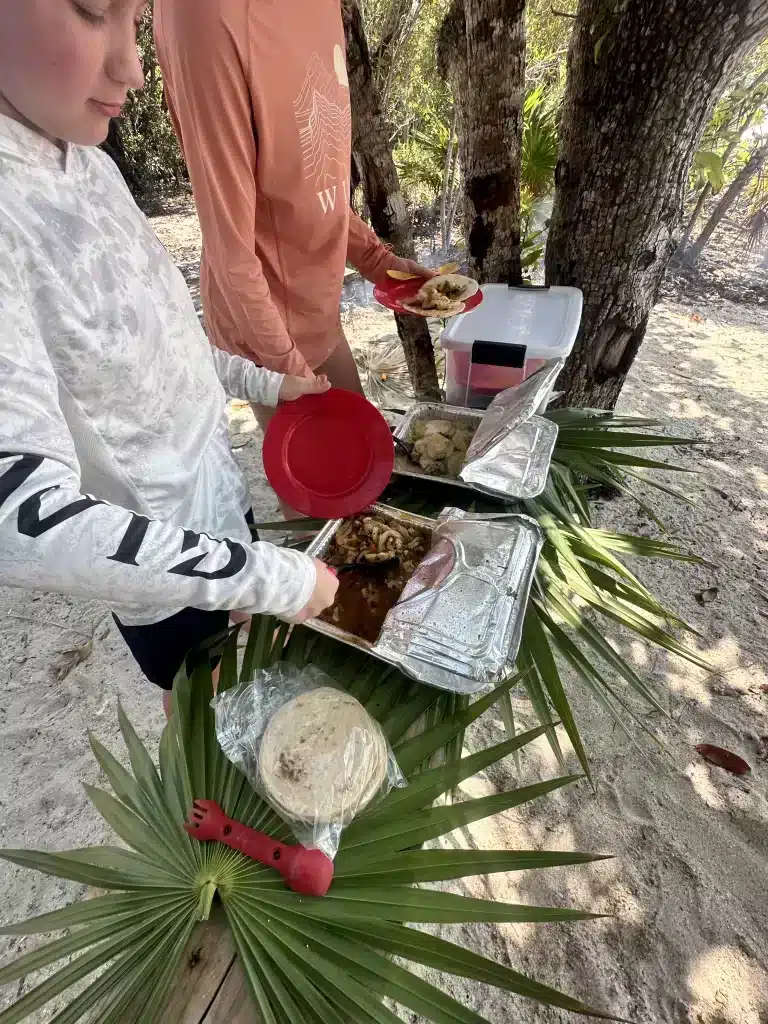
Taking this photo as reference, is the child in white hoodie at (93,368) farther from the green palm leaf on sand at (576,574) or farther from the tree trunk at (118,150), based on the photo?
the tree trunk at (118,150)

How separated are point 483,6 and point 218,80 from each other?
111cm

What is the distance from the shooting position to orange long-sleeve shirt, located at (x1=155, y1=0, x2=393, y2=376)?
1.17 m

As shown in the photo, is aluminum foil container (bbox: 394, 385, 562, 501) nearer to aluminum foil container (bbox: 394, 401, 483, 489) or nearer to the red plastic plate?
aluminum foil container (bbox: 394, 401, 483, 489)

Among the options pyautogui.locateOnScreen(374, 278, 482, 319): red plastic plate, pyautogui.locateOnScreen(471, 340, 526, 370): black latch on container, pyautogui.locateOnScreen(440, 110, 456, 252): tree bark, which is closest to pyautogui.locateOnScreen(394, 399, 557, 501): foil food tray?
pyautogui.locateOnScreen(471, 340, 526, 370): black latch on container

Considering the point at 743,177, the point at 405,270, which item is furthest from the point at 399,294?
the point at 743,177

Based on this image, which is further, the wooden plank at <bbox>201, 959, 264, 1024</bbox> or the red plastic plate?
Answer: the red plastic plate

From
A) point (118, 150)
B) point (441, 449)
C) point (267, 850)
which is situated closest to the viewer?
point (267, 850)

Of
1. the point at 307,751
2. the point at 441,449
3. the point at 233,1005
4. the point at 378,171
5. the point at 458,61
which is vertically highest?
the point at 458,61

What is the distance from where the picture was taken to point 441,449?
5.05 feet

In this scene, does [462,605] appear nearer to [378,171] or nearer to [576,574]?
[576,574]

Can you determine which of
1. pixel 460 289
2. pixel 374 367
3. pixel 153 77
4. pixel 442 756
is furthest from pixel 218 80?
pixel 153 77

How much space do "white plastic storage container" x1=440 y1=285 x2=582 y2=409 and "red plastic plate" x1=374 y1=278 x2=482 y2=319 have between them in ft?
0.19

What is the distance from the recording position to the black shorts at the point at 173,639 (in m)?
1.22

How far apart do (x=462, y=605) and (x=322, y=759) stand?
0.41 metres
